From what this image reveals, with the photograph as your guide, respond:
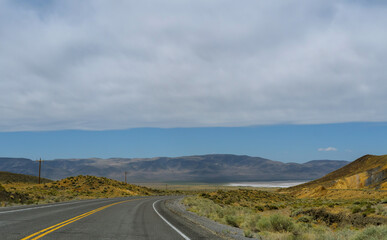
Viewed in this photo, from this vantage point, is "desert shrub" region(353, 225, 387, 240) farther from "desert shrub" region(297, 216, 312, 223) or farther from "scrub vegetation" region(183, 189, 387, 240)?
"desert shrub" region(297, 216, 312, 223)

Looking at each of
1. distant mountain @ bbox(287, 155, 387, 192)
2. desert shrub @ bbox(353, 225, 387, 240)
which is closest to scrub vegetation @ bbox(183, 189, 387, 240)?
desert shrub @ bbox(353, 225, 387, 240)

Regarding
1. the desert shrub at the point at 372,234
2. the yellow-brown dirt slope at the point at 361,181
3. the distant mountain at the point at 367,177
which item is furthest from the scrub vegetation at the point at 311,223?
the distant mountain at the point at 367,177

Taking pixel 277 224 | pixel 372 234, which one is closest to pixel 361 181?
pixel 277 224

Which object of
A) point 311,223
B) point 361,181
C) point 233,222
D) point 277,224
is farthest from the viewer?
point 361,181

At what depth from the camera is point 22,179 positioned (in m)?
103

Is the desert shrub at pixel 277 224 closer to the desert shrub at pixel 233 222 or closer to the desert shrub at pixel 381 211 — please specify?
the desert shrub at pixel 233 222

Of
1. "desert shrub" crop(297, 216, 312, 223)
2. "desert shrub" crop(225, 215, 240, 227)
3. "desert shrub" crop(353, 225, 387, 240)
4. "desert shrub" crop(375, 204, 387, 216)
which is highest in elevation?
"desert shrub" crop(353, 225, 387, 240)

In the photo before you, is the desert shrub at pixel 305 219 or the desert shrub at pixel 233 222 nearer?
the desert shrub at pixel 233 222

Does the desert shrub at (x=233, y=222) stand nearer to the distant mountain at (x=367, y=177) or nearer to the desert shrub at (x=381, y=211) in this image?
the desert shrub at (x=381, y=211)

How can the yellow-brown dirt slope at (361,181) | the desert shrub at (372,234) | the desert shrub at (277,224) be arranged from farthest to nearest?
the yellow-brown dirt slope at (361,181) < the desert shrub at (277,224) < the desert shrub at (372,234)

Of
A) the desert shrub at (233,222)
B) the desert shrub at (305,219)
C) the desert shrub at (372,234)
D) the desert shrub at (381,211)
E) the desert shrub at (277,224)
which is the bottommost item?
the desert shrub at (305,219)

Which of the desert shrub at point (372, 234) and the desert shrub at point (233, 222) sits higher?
the desert shrub at point (372, 234)

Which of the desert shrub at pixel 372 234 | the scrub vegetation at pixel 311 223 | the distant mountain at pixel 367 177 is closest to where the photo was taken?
the desert shrub at pixel 372 234

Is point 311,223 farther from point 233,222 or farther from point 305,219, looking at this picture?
point 233,222
